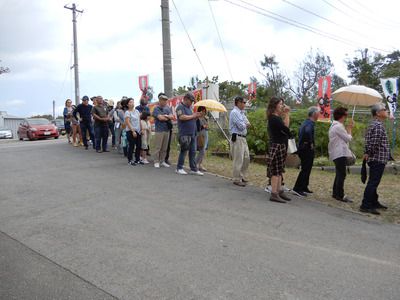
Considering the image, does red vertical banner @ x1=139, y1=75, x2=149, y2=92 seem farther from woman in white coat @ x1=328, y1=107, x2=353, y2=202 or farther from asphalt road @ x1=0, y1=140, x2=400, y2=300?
woman in white coat @ x1=328, y1=107, x2=353, y2=202

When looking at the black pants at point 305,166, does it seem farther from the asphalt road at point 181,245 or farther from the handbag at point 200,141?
the handbag at point 200,141

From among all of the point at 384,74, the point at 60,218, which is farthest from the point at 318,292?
the point at 384,74

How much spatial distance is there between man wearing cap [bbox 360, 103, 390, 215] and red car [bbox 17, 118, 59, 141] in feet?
63.8

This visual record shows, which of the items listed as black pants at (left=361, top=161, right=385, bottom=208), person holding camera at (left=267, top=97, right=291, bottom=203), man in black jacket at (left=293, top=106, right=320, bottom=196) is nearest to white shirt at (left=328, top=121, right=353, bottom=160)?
man in black jacket at (left=293, top=106, right=320, bottom=196)

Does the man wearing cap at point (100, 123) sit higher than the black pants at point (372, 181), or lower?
higher

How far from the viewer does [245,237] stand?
4.70m

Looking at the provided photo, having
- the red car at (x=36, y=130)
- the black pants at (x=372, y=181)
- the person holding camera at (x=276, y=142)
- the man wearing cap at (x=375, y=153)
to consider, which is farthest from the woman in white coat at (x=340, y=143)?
the red car at (x=36, y=130)

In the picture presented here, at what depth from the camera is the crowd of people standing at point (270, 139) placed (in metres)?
6.42

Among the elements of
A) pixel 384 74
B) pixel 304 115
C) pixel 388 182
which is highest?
pixel 384 74

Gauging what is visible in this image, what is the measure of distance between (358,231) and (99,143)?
869cm

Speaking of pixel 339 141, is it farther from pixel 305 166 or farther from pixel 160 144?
pixel 160 144

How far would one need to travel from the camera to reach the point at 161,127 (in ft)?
30.4

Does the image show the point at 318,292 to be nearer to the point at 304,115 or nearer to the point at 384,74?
the point at 304,115

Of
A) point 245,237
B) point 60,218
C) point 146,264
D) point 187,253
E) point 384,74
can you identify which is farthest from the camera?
point 384,74
